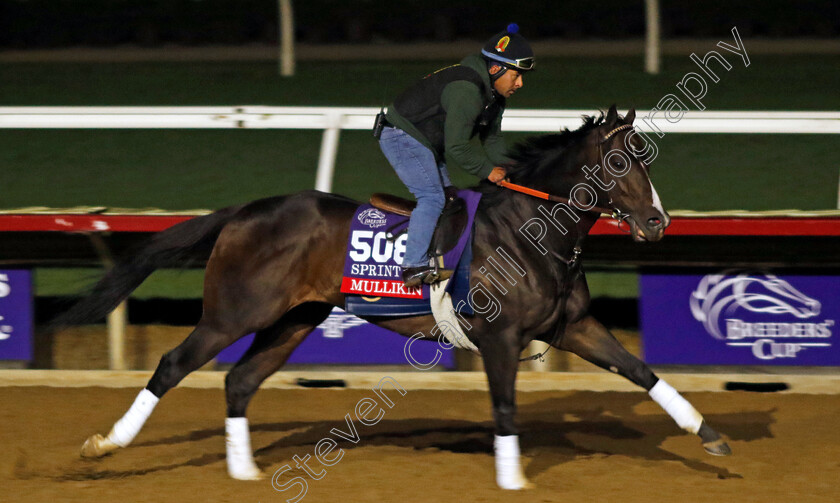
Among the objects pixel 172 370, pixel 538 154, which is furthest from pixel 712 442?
pixel 172 370

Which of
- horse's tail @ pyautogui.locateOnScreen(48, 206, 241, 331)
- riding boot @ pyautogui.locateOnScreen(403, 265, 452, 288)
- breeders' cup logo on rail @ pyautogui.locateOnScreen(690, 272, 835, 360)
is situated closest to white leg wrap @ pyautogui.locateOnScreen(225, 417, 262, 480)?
horse's tail @ pyautogui.locateOnScreen(48, 206, 241, 331)

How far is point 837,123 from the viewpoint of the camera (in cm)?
711

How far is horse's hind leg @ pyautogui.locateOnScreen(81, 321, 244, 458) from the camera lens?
16.9ft

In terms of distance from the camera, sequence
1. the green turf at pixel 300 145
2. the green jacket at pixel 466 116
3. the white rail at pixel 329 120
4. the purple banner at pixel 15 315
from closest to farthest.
Result: the green jacket at pixel 466 116 < the white rail at pixel 329 120 < the purple banner at pixel 15 315 < the green turf at pixel 300 145

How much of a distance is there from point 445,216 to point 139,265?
1.66 m

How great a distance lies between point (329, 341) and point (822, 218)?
11.2ft

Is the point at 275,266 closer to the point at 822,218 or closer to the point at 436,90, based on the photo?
the point at 436,90

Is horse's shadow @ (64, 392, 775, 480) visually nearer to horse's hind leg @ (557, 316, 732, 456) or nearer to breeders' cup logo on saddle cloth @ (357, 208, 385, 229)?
horse's hind leg @ (557, 316, 732, 456)

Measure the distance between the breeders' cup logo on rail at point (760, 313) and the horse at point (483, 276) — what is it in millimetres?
2117

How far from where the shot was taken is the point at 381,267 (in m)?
5.13

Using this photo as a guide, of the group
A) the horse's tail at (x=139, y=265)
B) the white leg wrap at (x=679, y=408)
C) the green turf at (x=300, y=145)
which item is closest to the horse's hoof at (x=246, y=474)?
the horse's tail at (x=139, y=265)

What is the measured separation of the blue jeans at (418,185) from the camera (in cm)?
501

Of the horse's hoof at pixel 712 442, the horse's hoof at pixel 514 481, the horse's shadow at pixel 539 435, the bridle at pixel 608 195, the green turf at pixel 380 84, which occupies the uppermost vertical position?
the green turf at pixel 380 84

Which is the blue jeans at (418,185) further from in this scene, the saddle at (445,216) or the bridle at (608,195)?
the bridle at (608,195)
